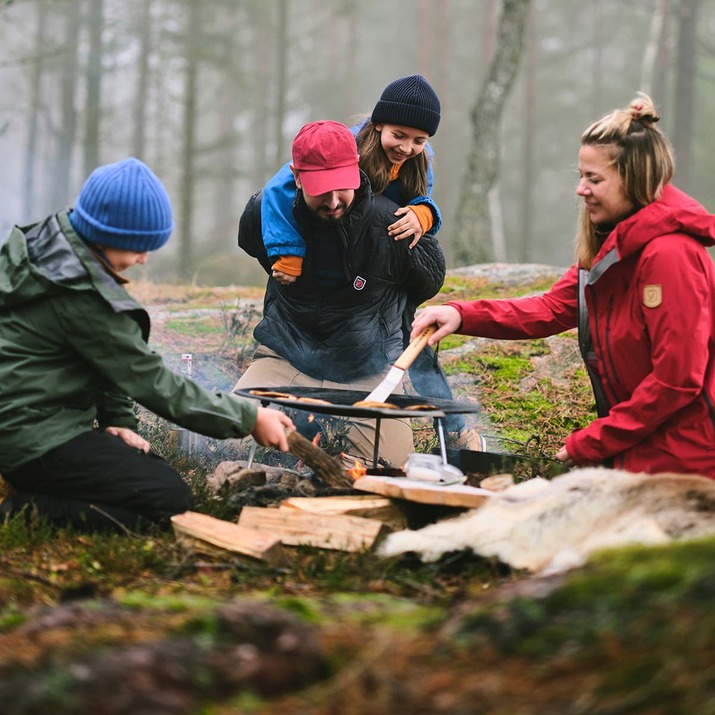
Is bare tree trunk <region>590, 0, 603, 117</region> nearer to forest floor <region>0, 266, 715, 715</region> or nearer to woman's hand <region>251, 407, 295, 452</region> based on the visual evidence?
woman's hand <region>251, 407, 295, 452</region>

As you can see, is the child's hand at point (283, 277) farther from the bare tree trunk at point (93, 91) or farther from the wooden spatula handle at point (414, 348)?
the bare tree trunk at point (93, 91)

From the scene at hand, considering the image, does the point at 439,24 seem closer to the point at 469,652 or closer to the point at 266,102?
the point at 266,102

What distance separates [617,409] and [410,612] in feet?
6.69

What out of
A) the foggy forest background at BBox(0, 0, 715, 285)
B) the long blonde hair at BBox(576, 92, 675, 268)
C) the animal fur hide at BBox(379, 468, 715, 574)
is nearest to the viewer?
the animal fur hide at BBox(379, 468, 715, 574)

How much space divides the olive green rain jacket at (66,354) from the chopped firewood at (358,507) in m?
0.43

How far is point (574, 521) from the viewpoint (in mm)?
3277

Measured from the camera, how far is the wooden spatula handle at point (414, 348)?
4539mm

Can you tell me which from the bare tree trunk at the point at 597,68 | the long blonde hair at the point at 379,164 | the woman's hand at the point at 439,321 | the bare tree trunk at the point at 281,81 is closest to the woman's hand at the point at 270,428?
the woman's hand at the point at 439,321

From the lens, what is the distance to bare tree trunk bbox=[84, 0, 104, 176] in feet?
77.0

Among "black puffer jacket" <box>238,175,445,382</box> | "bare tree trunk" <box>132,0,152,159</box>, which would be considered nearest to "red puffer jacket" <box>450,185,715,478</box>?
"black puffer jacket" <box>238,175,445,382</box>

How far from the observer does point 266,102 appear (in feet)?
102

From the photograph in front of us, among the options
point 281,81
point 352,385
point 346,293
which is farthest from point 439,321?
point 281,81

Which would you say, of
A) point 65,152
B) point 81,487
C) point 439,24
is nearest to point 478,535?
point 81,487

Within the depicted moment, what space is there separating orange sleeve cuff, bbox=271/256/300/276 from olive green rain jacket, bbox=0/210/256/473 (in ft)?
4.63
